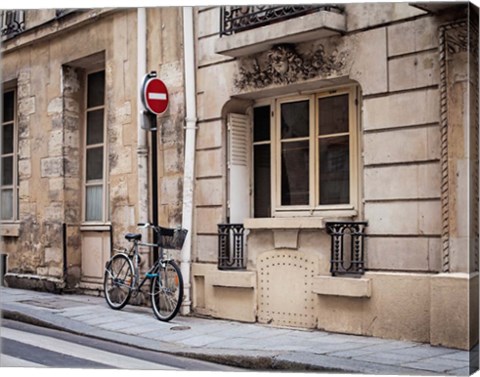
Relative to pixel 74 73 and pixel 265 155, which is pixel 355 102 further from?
pixel 74 73

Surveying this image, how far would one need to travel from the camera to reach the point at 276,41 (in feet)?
24.2

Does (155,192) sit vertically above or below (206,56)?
below

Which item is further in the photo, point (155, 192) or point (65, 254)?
point (65, 254)

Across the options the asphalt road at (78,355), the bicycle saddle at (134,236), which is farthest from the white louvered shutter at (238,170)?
the asphalt road at (78,355)

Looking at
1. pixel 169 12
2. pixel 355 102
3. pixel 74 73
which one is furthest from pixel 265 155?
pixel 74 73

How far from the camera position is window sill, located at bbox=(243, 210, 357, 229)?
7137mm

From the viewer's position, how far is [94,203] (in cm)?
883

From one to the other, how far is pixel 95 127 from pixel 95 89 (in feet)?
1.44

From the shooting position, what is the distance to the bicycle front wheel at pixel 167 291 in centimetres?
776

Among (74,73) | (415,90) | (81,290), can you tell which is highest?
(74,73)

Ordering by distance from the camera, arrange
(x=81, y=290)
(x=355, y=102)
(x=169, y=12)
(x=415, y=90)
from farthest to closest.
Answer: (x=81, y=290), (x=169, y=12), (x=355, y=102), (x=415, y=90)

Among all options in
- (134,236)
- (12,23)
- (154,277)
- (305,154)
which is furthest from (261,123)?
(12,23)

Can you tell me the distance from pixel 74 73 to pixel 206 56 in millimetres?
1703

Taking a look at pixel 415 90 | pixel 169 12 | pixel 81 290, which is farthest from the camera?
pixel 81 290
